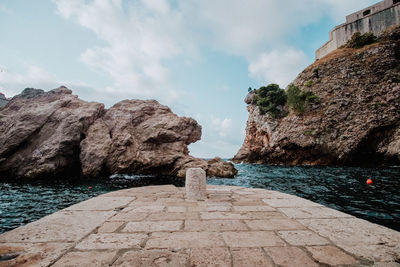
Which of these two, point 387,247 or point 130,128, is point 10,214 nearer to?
point 387,247

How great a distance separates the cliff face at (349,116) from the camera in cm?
2542

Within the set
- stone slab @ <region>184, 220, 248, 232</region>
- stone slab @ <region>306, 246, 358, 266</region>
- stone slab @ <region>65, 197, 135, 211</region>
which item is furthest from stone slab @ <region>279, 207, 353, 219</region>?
stone slab @ <region>65, 197, 135, 211</region>

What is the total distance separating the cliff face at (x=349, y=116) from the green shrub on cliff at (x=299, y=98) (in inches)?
37.6

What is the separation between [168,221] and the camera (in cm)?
338

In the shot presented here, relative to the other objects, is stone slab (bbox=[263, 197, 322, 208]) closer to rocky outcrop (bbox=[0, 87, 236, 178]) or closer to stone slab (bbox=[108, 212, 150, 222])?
stone slab (bbox=[108, 212, 150, 222])

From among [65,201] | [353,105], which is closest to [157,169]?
[65,201]

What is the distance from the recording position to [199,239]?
2.59 meters

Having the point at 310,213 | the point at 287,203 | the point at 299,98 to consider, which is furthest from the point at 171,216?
the point at 299,98

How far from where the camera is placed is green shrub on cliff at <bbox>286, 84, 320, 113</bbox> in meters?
32.3

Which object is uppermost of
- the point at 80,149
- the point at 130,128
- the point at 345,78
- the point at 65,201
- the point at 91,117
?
the point at 345,78

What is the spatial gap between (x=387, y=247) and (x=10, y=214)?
35.8ft

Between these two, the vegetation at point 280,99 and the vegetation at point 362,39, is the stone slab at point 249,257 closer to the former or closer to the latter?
the vegetation at point 280,99

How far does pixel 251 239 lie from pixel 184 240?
917 millimetres

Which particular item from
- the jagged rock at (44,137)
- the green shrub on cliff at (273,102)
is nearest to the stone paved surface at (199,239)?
the jagged rock at (44,137)
